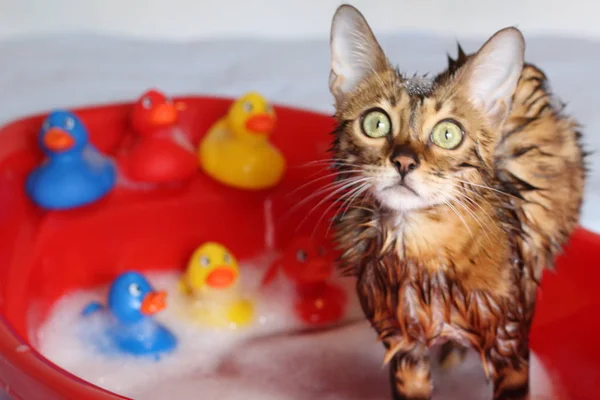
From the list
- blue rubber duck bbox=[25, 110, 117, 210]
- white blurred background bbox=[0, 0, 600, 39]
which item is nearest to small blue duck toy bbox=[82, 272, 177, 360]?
blue rubber duck bbox=[25, 110, 117, 210]

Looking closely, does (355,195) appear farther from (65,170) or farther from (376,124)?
(65,170)

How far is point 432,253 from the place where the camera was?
693mm

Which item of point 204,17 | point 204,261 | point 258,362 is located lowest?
point 258,362

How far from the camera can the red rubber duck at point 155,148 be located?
44.9 inches

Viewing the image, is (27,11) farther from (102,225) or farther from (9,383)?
(9,383)

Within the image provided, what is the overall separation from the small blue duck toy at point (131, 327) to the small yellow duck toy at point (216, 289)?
7 cm

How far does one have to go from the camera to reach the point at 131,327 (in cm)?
101

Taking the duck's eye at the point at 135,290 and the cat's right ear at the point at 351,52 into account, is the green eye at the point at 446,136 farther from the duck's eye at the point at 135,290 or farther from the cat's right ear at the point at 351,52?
the duck's eye at the point at 135,290

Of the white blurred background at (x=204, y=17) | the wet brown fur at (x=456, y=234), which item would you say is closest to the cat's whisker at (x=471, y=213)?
the wet brown fur at (x=456, y=234)

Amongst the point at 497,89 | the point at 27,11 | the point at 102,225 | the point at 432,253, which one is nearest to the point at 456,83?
the point at 497,89

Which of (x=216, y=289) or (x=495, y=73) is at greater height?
(x=495, y=73)

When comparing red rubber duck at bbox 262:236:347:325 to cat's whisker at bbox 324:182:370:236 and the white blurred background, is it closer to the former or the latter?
cat's whisker at bbox 324:182:370:236

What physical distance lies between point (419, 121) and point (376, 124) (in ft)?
0.13

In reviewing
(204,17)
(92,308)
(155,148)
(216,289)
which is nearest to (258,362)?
(216,289)
